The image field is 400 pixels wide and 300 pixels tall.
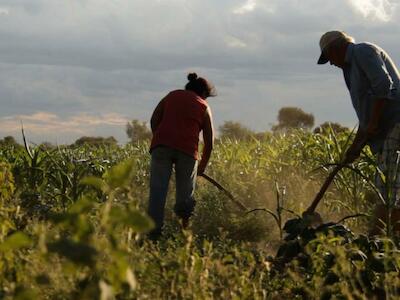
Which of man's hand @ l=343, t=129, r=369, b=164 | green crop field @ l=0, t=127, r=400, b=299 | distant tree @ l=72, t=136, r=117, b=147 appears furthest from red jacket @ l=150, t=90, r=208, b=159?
distant tree @ l=72, t=136, r=117, b=147

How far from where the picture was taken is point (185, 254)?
289cm

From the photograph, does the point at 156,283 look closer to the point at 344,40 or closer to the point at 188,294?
the point at 188,294

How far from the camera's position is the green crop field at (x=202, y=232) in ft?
7.23

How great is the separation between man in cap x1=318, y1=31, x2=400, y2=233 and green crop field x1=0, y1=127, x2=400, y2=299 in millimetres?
249

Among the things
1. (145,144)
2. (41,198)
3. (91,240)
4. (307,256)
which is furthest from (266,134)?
(91,240)

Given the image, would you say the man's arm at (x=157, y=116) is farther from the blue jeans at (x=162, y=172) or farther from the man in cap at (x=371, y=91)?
the man in cap at (x=371, y=91)

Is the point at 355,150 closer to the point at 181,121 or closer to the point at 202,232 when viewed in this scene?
the point at 181,121

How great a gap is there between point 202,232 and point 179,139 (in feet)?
4.35

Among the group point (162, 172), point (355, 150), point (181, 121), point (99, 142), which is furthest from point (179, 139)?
point (99, 142)

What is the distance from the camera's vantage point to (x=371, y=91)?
5.42 m

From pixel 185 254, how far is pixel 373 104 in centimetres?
292

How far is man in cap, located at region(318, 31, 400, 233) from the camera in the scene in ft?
17.5

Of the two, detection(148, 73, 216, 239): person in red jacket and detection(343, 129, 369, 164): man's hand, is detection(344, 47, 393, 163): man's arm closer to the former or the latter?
detection(343, 129, 369, 164): man's hand

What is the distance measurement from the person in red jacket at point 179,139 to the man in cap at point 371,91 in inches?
46.0
